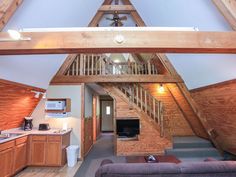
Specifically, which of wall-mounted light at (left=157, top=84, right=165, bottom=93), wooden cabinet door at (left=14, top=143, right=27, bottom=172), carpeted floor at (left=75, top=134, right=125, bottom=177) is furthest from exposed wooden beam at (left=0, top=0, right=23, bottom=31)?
wall-mounted light at (left=157, top=84, right=165, bottom=93)

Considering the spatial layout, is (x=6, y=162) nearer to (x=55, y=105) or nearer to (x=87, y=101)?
(x=55, y=105)

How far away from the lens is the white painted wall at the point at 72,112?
5348mm

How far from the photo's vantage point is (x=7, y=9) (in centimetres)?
235

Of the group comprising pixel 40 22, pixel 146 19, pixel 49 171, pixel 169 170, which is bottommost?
pixel 49 171

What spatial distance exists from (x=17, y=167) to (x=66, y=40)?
3.39m

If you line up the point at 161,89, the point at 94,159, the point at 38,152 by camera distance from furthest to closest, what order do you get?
the point at 161,89
the point at 94,159
the point at 38,152

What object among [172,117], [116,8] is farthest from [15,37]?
[172,117]

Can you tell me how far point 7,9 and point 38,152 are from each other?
353cm

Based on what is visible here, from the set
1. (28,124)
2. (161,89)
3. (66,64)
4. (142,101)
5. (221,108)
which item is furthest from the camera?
(161,89)

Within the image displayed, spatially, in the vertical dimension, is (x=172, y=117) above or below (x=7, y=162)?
above

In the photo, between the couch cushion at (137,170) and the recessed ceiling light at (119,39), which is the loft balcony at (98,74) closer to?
the recessed ceiling light at (119,39)

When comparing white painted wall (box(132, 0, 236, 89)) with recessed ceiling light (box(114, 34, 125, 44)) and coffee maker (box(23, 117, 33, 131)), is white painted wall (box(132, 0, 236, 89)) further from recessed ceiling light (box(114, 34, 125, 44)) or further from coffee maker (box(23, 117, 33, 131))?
coffee maker (box(23, 117, 33, 131))

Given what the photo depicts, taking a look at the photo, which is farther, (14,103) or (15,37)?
(14,103)

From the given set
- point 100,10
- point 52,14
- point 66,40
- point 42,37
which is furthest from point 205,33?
point 100,10
